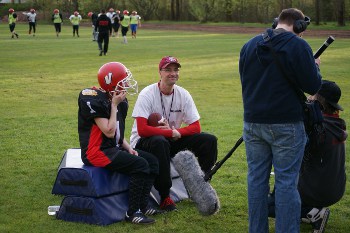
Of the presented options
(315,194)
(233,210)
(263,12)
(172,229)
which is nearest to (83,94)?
(172,229)

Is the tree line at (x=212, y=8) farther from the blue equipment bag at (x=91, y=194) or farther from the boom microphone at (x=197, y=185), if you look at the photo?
the blue equipment bag at (x=91, y=194)

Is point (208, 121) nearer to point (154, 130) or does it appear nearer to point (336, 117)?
point (154, 130)

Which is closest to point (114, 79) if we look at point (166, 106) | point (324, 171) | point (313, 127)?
point (166, 106)

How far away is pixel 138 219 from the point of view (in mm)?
5809

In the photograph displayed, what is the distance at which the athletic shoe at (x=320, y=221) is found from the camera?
18.2 feet

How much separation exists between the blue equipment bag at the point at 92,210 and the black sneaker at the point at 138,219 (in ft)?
0.34

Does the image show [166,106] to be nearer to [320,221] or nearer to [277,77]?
[320,221]

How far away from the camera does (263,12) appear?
73188 millimetres

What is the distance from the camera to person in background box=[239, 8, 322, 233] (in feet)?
15.0

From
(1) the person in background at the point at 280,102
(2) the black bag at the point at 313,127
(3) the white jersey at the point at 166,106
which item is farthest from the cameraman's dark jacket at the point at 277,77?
(3) the white jersey at the point at 166,106

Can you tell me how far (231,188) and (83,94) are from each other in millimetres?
2192

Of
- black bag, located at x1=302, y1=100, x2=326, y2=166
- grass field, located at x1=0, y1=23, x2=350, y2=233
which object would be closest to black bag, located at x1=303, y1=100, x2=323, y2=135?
black bag, located at x1=302, y1=100, x2=326, y2=166

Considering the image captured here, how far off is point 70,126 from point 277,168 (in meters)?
6.59

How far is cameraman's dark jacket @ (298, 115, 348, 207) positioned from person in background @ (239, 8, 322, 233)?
0.74 metres
